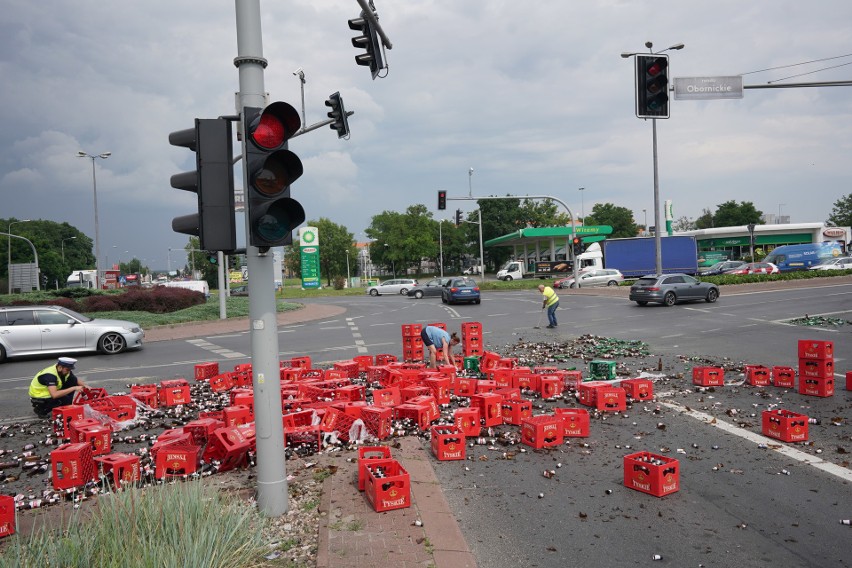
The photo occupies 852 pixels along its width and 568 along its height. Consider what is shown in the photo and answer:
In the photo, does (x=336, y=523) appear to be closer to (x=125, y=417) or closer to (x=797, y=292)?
(x=125, y=417)

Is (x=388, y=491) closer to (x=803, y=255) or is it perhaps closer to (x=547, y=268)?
(x=803, y=255)

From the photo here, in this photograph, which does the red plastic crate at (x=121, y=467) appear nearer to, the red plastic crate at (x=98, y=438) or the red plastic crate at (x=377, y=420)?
the red plastic crate at (x=98, y=438)

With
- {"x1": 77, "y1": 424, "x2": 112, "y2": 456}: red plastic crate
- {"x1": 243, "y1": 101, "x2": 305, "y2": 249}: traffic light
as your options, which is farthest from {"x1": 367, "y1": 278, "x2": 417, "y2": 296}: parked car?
{"x1": 243, "y1": 101, "x2": 305, "y2": 249}: traffic light

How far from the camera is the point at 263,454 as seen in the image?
4.88m

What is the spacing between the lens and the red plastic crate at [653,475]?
5.38m

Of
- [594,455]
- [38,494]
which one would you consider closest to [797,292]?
[594,455]

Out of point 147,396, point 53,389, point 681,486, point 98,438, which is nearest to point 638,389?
point 681,486

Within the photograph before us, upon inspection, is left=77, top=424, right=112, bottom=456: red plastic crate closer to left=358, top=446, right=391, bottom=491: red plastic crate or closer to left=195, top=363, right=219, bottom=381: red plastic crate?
left=358, top=446, right=391, bottom=491: red plastic crate

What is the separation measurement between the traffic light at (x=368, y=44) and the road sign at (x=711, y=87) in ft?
22.7

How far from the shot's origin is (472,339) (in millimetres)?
13711

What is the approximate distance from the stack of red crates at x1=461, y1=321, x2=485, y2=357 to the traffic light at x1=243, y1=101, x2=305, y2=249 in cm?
928

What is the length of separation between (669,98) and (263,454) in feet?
35.1

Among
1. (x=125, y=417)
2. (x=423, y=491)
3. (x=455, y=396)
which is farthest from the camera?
(x=455, y=396)

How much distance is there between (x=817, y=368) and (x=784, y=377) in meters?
0.83
